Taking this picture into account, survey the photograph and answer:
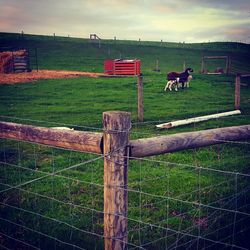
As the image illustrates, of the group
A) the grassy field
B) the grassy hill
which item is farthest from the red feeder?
the grassy field

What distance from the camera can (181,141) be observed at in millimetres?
3137

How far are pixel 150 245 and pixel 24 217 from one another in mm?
1950

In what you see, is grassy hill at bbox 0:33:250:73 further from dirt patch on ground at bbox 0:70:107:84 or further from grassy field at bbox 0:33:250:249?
grassy field at bbox 0:33:250:249

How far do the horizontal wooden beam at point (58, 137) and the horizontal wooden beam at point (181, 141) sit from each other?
370mm

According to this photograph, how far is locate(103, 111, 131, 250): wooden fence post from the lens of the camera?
2.82 meters

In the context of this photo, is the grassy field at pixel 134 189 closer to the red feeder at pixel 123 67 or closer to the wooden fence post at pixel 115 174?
the wooden fence post at pixel 115 174

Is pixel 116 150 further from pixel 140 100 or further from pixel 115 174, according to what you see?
pixel 140 100

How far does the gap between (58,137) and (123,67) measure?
92.9ft

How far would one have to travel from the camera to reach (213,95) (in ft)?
58.3

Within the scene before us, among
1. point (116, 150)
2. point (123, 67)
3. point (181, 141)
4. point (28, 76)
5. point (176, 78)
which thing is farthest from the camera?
point (123, 67)

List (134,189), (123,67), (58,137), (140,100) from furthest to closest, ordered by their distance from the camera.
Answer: (123,67), (140,100), (134,189), (58,137)

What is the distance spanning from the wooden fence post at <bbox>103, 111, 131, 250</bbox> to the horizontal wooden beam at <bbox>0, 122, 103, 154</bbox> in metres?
0.15

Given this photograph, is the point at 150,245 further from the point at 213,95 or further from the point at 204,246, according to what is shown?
the point at 213,95

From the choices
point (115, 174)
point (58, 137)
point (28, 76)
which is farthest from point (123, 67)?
point (115, 174)
